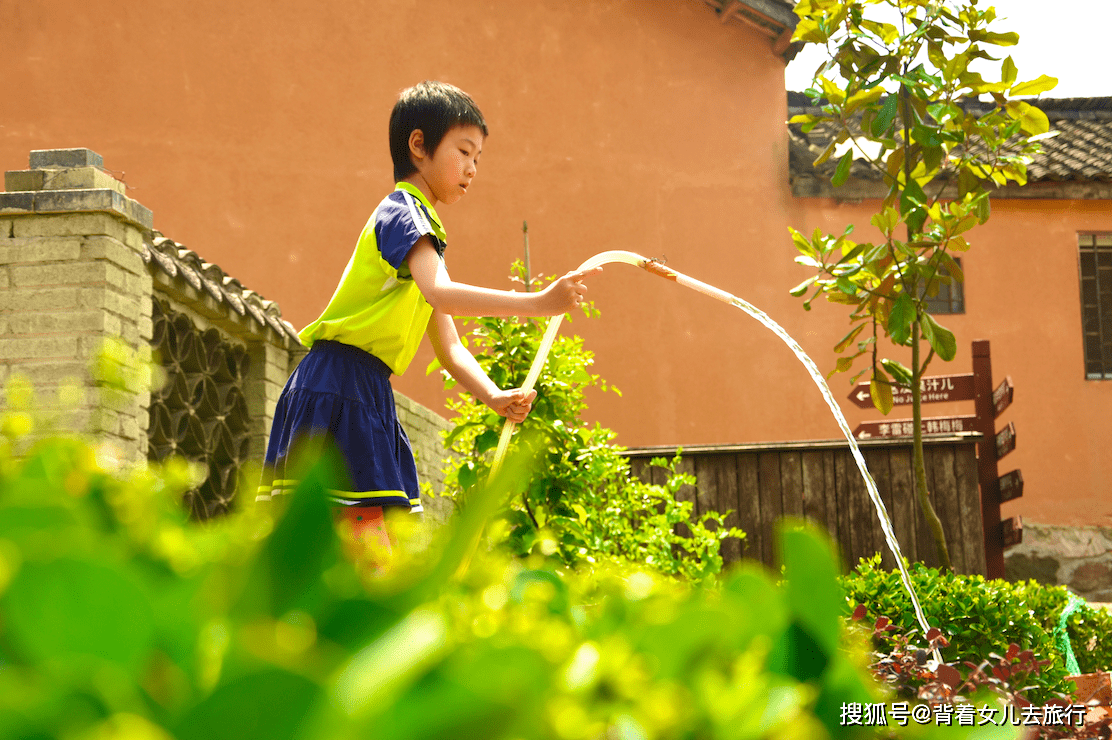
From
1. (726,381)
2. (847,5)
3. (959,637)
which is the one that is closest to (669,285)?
(726,381)

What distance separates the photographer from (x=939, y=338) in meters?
4.07

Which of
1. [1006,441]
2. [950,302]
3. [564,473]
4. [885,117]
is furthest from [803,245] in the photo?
[950,302]

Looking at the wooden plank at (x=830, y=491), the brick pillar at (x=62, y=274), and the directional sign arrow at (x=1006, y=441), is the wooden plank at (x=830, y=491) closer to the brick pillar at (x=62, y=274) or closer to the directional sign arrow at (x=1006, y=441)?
the directional sign arrow at (x=1006, y=441)

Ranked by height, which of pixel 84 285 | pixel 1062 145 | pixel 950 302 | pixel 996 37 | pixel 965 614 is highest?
pixel 1062 145

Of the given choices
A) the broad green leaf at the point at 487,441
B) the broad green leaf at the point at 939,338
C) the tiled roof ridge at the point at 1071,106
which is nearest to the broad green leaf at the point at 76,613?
the broad green leaf at the point at 487,441

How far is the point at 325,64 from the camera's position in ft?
30.0

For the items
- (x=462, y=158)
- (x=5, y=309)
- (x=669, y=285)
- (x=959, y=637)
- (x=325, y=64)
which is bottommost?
(x=959, y=637)

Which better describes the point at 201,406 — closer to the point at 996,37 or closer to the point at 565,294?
the point at 565,294

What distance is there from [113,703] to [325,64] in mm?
9716

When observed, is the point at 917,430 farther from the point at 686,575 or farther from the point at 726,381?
the point at 726,381

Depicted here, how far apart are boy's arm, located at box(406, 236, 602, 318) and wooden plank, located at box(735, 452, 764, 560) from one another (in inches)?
168

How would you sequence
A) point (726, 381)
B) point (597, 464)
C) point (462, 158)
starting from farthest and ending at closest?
point (726, 381), point (597, 464), point (462, 158)

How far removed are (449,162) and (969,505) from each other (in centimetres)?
488

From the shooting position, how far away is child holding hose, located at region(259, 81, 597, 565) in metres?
2.10
